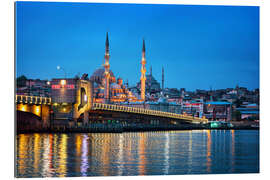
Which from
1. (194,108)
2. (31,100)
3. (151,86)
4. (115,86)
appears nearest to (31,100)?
(31,100)

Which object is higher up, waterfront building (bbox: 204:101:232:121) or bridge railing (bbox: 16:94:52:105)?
bridge railing (bbox: 16:94:52:105)

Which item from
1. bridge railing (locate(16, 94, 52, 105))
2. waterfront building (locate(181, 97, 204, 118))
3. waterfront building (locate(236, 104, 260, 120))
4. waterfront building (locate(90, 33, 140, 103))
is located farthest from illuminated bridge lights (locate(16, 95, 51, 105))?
waterfront building (locate(181, 97, 204, 118))

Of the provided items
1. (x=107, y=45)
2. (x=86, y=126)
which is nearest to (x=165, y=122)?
(x=107, y=45)

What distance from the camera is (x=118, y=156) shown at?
59.3 ft

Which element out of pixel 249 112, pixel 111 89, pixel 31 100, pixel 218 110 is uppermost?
pixel 111 89

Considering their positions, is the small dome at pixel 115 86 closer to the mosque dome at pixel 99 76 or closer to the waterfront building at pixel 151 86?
the mosque dome at pixel 99 76

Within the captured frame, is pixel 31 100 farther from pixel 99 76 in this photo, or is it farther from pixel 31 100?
pixel 99 76

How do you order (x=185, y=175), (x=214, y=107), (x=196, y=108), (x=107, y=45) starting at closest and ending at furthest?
(x=185, y=175) → (x=107, y=45) → (x=214, y=107) → (x=196, y=108)

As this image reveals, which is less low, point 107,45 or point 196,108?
point 107,45

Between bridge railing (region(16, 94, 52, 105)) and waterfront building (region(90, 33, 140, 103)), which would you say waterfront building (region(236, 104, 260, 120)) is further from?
bridge railing (region(16, 94, 52, 105))

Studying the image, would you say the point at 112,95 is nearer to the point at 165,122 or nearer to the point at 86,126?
the point at 165,122
